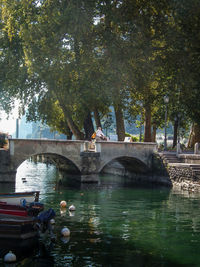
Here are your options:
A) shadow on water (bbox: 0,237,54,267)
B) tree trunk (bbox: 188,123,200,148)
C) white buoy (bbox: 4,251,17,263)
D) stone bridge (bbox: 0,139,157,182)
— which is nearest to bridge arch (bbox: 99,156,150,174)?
stone bridge (bbox: 0,139,157,182)

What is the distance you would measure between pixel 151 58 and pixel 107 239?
2068 centimetres

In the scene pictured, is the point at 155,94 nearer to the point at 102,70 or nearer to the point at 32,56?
the point at 102,70

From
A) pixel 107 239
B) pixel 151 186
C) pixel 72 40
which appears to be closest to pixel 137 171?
pixel 151 186

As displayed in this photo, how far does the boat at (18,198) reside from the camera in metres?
17.4

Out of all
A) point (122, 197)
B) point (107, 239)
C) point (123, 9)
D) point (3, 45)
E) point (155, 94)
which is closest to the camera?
point (107, 239)

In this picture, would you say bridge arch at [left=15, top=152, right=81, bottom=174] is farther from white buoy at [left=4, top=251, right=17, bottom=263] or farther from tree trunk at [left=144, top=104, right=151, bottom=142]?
white buoy at [left=4, top=251, right=17, bottom=263]

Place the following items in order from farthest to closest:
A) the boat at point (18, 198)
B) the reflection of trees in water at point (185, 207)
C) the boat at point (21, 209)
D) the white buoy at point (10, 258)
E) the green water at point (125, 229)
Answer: the reflection of trees in water at point (185, 207) < the boat at point (18, 198) < the boat at point (21, 209) < the green water at point (125, 229) < the white buoy at point (10, 258)

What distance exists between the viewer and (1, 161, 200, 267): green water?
1270 cm

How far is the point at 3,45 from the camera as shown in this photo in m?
35.6

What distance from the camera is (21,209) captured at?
16156mm

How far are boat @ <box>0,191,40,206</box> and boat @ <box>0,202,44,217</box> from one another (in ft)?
2.08

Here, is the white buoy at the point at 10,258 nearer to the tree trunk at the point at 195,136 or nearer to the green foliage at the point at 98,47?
the green foliage at the point at 98,47

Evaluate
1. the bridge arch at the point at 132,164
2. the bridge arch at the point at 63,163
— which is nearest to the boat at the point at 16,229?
the bridge arch at the point at 63,163

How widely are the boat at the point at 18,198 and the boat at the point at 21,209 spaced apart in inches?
24.9
